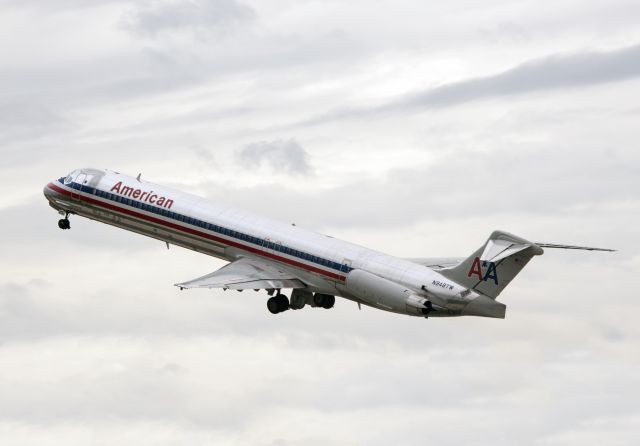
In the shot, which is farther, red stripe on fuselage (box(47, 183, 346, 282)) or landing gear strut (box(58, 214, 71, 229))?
landing gear strut (box(58, 214, 71, 229))

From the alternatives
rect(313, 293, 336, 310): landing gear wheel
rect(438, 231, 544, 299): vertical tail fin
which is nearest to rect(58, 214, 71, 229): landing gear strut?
rect(313, 293, 336, 310): landing gear wheel

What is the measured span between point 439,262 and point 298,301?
27.4 feet

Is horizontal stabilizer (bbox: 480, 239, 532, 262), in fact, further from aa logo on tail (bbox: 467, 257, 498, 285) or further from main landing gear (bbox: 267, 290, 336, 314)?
main landing gear (bbox: 267, 290, 336, 314)

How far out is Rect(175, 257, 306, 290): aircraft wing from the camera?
299 ft

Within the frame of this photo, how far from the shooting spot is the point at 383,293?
288 feet

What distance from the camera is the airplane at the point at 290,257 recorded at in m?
85.1

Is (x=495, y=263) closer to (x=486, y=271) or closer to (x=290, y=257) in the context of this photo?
(x=486, y=271)

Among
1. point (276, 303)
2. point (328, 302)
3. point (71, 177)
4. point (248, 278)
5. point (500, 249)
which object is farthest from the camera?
point (71, 177)

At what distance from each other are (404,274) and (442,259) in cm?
897

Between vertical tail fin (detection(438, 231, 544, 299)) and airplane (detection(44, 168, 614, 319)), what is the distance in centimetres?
5

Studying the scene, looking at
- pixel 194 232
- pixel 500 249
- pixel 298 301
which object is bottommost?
pixel 298 301

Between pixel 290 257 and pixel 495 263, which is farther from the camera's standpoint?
pixel 290 257

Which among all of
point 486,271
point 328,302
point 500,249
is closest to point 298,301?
point 328,302

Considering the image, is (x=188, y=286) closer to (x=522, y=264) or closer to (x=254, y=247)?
(x=254, y=247)
